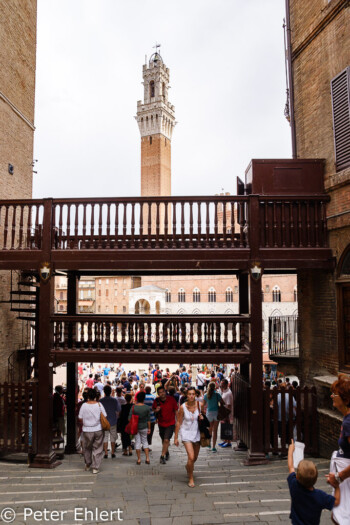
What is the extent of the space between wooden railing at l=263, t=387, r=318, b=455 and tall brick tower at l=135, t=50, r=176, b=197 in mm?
75065

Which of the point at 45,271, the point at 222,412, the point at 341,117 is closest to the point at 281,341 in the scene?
the point at 222,412

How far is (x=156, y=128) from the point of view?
292ft

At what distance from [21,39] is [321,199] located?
9.83m

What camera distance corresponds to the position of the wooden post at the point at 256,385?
842 centimetres

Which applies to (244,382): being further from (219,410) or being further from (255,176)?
(255,176)

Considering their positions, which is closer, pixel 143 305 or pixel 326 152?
pixel 326 152

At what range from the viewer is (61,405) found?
10070 millimetres

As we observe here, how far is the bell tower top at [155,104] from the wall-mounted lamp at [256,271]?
83.7 m

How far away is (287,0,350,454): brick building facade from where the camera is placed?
8.62 m

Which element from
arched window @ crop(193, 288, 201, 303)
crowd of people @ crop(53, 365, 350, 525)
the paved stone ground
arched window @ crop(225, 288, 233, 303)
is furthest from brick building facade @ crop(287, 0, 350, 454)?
arched window @ crop(193, 288, 201, 303)

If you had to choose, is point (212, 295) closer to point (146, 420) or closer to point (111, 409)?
point (111, 409)

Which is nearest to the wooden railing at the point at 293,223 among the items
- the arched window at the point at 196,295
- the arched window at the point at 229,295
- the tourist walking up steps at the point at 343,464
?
the tourist walking up steps at the point at 343,464

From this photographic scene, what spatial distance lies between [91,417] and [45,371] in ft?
5.01

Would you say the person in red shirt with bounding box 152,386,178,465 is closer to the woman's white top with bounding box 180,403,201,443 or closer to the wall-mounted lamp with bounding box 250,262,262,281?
the woman's white top with bounding box 180,403,201,443
